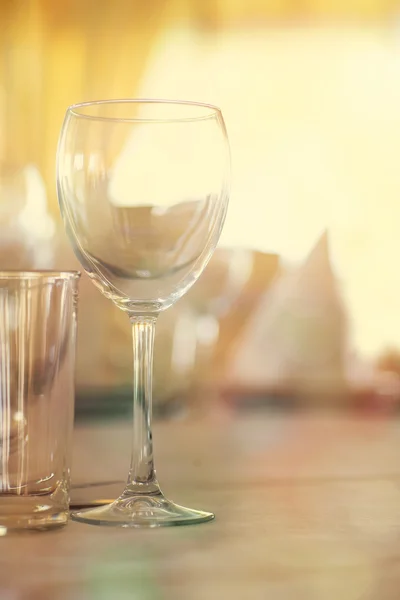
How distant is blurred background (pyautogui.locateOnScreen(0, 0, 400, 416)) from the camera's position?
3.41 feet

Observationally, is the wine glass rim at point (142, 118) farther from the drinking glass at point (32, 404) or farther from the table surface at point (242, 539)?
the table surface at point (242, 539)

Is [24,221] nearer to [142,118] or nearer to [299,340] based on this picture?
[299,340]

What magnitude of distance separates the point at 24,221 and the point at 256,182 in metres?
0.23

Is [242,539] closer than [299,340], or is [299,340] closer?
[242,539]

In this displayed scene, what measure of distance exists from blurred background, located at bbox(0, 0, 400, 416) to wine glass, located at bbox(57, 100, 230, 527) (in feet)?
1.63

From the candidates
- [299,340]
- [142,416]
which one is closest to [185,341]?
[299,340]

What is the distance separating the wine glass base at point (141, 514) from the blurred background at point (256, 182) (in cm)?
48

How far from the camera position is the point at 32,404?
51 cm

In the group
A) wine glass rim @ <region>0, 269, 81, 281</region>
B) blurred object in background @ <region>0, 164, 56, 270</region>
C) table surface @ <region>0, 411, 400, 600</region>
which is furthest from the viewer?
blurred object in background @ <region>0, 164, 56, 270</region>

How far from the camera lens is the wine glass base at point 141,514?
53cm

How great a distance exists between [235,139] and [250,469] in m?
0.42

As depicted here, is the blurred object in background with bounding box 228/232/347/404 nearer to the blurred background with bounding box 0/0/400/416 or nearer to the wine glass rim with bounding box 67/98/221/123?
the blurred background with bounding box 0/0/400/416

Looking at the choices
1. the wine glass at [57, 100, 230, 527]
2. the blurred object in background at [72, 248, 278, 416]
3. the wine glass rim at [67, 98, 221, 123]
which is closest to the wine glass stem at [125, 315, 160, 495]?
the wine glass at [57, 100, 230, 527]

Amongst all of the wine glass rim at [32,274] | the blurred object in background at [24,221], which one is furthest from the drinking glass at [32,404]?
the blurred object in background at [24,221]
